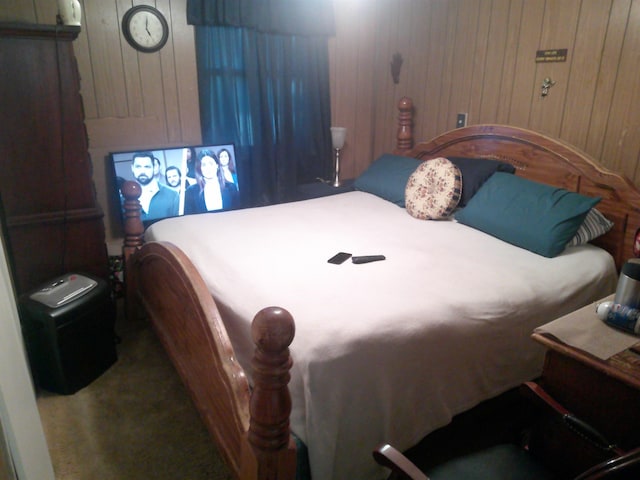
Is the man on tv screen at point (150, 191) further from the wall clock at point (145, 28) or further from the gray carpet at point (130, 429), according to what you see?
the gray carpet at point (130, 429)

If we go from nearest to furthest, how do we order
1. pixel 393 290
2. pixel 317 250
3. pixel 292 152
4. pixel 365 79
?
1. pixel 393 290
2. pixel 317 250
3. pixel 292 152
4. pixel 365 79

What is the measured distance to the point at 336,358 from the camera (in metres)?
1.32

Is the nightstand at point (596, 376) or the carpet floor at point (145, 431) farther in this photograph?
the carpet floor at point (145, 431)

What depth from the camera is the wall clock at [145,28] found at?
3006 millimetres

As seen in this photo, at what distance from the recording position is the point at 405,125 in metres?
3.50

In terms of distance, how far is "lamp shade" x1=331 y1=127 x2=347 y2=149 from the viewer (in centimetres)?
371

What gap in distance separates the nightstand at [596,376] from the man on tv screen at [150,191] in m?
2.61

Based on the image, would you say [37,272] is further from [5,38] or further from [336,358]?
[336,358]

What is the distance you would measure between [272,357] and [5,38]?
212 cm

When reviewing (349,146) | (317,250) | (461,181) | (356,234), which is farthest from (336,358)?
(349,146)

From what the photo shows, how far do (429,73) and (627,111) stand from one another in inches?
56.3

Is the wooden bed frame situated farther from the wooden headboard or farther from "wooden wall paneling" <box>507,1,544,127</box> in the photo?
"wooden wall paneling" <box>507,1,544,127</box>

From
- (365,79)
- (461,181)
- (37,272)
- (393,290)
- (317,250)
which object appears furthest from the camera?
(365,79)

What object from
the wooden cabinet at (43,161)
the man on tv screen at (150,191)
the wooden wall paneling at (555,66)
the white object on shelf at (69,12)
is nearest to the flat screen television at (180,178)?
the man on tv screen at (150,191)
